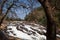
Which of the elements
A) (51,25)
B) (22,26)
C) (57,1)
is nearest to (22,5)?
(57,1)

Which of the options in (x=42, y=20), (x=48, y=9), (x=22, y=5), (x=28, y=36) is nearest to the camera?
(x=48, y=9)

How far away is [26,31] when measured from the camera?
29609mm

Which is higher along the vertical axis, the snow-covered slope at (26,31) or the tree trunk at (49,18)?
the snow-covered slope at (26,31)

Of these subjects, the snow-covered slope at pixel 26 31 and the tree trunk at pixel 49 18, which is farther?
the snow-covered slope at pixel 26 31

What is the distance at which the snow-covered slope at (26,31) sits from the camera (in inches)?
1102

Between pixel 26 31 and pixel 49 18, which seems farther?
pixel 26 31

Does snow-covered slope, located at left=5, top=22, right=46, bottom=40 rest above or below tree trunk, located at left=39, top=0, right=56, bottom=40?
above

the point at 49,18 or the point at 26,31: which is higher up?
the point at 26,31

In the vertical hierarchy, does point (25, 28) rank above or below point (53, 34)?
above

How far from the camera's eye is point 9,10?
19.8 meters

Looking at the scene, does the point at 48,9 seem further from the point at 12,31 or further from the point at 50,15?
the point at 12,31

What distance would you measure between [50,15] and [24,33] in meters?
19.6

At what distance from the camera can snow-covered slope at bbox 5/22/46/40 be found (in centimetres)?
2800

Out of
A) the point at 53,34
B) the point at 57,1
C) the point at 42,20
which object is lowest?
the point at 53,34
